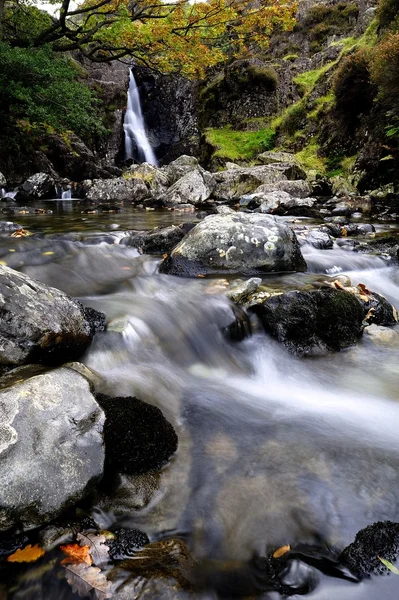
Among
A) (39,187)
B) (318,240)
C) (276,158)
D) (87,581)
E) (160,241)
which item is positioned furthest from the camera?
(276,158)

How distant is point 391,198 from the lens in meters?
12.3

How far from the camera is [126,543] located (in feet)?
5.94

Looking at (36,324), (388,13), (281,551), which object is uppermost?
(388,13)

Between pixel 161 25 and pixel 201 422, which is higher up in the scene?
pixel 161 25

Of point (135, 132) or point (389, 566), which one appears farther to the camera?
point (135, 132)

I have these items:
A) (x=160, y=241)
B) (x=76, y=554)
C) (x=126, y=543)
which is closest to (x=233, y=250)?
(x=160, y=241)

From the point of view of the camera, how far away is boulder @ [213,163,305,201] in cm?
1551

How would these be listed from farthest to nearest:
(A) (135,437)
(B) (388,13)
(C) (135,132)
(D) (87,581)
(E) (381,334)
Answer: (C) (135,132) → (B) (388,13) → (E) (381,334) → (A) (135,437) → (D) (87,581)

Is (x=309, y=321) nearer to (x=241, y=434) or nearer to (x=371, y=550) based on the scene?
(x=241, y=434)

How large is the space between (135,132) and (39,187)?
11063 millimetres

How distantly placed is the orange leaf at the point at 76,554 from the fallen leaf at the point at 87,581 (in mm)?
19

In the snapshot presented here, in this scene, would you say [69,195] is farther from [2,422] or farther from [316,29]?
[316,29]

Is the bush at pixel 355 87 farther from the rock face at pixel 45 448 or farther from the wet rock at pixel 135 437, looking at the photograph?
the rock face at pixel 45 448

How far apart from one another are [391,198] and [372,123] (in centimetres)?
442
